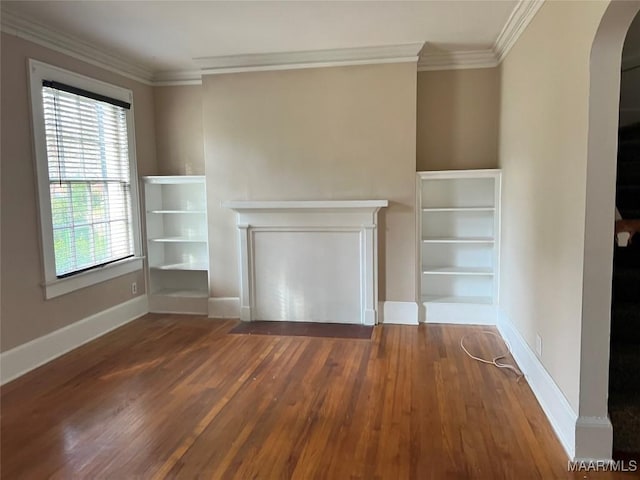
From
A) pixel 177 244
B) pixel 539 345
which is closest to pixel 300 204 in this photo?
pixel 177 244

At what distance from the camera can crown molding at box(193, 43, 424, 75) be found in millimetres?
4332

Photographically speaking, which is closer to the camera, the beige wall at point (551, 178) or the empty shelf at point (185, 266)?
the beige wall at point (551, 178)

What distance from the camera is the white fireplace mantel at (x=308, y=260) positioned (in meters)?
4.54

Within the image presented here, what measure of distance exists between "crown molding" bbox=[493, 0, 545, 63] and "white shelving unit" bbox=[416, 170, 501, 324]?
45.3 inches

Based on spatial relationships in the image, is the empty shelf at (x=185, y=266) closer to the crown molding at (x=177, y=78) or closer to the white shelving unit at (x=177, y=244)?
the white shelving unit at (x=177, y=244)

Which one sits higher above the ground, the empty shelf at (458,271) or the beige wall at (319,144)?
the beige wall at (319,144)

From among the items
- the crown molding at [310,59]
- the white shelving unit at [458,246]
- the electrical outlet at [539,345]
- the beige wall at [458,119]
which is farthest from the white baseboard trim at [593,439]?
the crown molding at [310,59]

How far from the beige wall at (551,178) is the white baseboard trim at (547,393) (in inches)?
2.3

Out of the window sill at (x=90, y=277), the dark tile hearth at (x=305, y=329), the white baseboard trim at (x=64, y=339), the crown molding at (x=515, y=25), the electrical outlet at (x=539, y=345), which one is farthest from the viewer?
the dark tile hearth at (x=305, y=329)

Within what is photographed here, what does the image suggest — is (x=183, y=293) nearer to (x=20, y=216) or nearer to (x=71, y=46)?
(x=20, y=216)

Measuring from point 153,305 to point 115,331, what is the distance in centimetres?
69

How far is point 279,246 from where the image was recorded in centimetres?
470

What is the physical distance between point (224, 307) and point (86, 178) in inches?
72.6

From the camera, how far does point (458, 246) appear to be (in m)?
4.79
